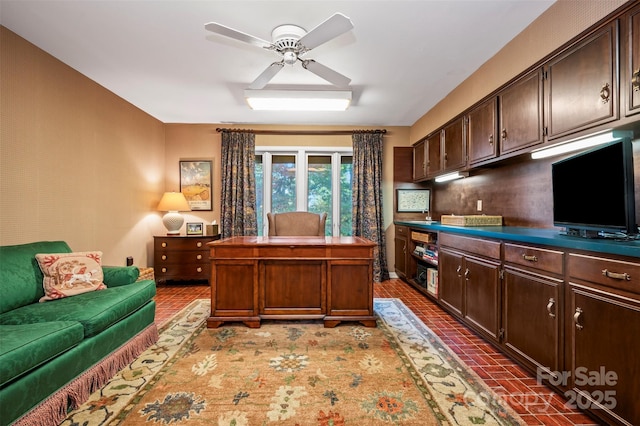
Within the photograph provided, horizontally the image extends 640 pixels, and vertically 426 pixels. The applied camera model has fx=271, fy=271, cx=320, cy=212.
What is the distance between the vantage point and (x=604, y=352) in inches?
53.5

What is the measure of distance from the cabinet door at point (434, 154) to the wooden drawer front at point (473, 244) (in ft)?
4.03

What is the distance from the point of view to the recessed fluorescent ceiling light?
10.6ft

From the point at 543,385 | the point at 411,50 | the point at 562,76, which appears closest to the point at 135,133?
the point at 411,50

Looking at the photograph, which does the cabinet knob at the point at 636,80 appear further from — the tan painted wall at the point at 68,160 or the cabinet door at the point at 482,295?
the tan painted wall at the point at 68,160

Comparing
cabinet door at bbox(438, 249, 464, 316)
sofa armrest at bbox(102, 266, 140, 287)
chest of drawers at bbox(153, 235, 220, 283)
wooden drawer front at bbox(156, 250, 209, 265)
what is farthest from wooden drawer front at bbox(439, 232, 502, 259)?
wooden drawer front at bbox(156, 250, 209, 265)

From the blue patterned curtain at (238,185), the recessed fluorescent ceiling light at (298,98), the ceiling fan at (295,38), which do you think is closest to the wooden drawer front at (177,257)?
the blue patterned curtain at (238,185)

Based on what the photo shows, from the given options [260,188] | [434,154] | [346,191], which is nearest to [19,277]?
[260,188]

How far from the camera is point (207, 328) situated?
2631mm

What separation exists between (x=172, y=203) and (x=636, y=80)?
494 cm

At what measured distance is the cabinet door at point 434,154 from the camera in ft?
12.3

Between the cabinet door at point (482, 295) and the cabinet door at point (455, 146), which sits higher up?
the cabinet door at point (455, 146)

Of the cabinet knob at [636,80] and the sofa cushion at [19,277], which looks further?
the sofa cushion at [19,277]

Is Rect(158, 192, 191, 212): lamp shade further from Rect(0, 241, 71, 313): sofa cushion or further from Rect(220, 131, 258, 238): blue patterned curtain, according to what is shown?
Rect(0, 241, 71, 313): sofa cushion

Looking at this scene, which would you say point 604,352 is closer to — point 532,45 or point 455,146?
point 532,45
